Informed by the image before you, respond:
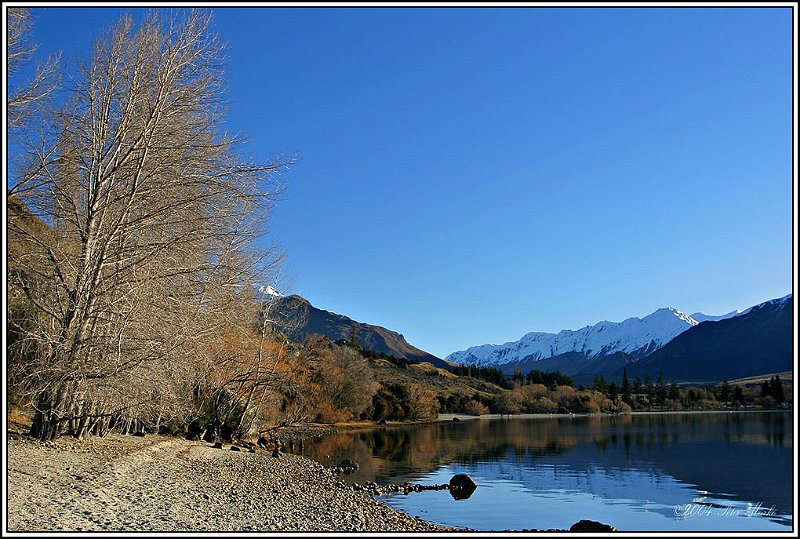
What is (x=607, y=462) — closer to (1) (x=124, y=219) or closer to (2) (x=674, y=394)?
(1) (x=124, y=219)

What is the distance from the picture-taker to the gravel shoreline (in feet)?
34.7

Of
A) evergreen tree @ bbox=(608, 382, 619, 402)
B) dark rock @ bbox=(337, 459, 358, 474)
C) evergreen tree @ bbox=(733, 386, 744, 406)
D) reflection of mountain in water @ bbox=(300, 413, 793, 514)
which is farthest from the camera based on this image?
evergreen tree @ bbox=(608, 382, 619, 402)

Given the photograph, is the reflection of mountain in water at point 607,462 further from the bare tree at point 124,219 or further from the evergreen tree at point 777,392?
the evergreen tree at point 777,392

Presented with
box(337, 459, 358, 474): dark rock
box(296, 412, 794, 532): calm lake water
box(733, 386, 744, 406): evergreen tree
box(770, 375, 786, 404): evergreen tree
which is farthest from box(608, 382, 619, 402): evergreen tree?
box(337, 459, 358, 474): dark rock

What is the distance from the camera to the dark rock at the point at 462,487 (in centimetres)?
2286

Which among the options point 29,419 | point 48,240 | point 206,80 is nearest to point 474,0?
point 206,80

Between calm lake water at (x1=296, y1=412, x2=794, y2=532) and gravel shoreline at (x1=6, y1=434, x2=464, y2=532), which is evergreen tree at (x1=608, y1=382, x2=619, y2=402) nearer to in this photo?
calm lake water at (x1=296, y1=412, x2=794, y2=532)

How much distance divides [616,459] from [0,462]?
34.2 meters

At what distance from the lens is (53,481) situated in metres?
12.6

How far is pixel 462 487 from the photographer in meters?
23.8

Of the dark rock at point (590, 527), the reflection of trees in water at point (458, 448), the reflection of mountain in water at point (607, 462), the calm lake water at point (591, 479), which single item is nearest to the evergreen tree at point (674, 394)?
the reflection of trees in water at point (458, 448)

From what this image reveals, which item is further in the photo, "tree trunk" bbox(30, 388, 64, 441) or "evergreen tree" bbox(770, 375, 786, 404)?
"evergreen tree" bbox(770, 375, 786, 404)

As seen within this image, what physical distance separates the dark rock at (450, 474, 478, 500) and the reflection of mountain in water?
2877mm

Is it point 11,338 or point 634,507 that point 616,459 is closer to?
point 634,507
